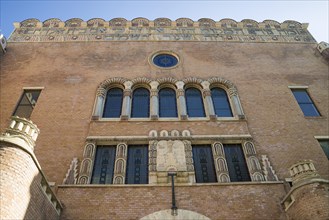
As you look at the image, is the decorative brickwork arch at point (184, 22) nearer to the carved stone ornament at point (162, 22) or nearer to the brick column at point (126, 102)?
the carved stone ornament at point (162, 22)

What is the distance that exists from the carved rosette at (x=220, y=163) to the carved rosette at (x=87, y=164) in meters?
4.25

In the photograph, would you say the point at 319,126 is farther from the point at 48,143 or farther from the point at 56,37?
the point at 56,37

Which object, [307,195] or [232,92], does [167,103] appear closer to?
[232,92]

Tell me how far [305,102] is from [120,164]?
861 centimetres

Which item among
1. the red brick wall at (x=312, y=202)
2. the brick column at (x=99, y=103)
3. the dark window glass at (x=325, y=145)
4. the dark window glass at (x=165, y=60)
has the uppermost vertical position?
the dark window glass at (x=165, y=60)

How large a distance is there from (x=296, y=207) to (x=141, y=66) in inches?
360

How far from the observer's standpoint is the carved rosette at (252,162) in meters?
10.4

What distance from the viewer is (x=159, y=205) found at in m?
9.34

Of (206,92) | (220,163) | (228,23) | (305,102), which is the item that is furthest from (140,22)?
(220,163)

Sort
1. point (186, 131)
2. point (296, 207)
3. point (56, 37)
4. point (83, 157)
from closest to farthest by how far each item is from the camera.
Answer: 1. point (296, 207)
2. point (83, 157)
3. point (186, 131)
4. point (56, 37)

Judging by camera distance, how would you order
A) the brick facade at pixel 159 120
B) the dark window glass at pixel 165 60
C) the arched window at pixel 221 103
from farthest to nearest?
the dark window glass at pixel 165 60
the arched window at pixel 221 103
the brick facade at pixel 159 120

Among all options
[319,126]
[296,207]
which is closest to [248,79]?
[319,126]

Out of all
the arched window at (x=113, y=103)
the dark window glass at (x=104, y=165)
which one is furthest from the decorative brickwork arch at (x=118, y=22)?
the dark window glass at (x=104, y=165)

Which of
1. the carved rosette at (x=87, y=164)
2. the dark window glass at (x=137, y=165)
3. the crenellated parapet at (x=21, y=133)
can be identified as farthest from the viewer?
the dark window glass at (x=137, y=165)
